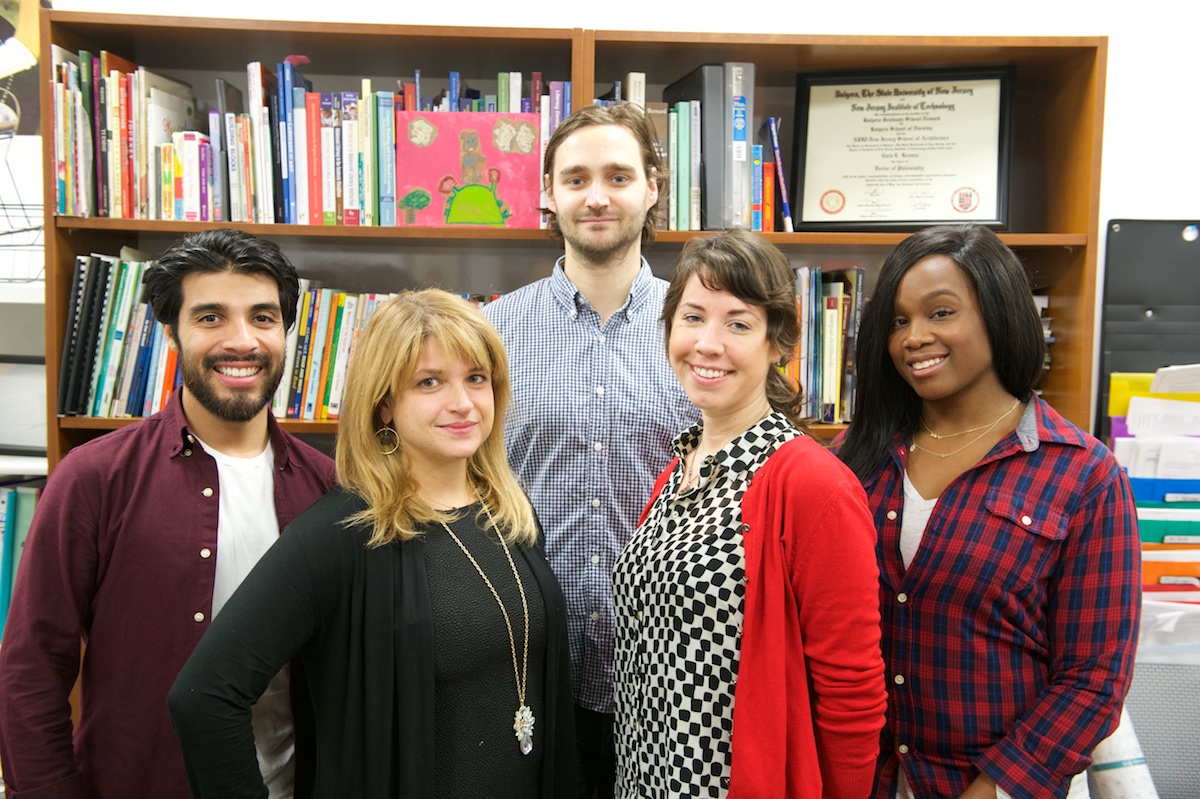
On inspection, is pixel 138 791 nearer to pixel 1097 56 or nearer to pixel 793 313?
pixel 793 313

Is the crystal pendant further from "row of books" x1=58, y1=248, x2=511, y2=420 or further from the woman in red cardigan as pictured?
"row of books" x1=58, y1=248, x2=511, y2=420

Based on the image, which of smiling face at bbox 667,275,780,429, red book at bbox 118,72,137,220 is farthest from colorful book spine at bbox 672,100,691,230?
red book at bbox 118,72,137,220

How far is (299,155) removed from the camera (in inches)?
77.7

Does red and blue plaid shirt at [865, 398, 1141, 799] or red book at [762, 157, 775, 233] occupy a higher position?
red book at [762, 157, 775, 233]

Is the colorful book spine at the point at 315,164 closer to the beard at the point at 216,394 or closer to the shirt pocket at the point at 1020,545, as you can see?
the beard at the point at 216,394

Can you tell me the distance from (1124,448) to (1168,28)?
1328 mm

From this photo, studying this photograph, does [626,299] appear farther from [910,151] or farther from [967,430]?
[910,151]

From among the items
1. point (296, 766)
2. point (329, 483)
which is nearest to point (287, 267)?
point (329, 483)

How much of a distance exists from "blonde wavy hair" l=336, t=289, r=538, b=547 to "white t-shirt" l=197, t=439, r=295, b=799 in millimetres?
233

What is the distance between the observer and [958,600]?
4.00 feet

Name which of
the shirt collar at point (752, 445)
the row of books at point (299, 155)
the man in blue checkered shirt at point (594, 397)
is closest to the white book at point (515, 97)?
the row of books at point (299, 155)

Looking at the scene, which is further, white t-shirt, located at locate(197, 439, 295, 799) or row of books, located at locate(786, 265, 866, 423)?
row of books, located at locate(786, 265, 866, 423)

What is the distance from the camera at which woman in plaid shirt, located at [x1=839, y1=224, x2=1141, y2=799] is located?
117 cm

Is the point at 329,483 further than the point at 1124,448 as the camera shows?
No
